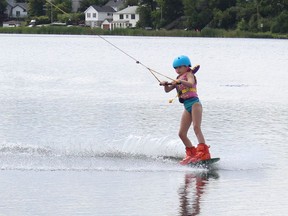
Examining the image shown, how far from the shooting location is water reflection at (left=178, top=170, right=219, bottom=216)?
1218 cm

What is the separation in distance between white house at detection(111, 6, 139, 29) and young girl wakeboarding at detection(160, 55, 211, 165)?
450ft

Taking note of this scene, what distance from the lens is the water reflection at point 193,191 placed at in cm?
1218

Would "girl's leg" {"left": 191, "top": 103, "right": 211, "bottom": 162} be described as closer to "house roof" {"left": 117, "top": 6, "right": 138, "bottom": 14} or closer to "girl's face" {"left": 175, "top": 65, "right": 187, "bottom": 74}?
"girl's face" {"left": 175, "top": 65, "right": 187, "bottom": 74}

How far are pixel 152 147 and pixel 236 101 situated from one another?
45.6 feet

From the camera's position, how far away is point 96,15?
525 ft

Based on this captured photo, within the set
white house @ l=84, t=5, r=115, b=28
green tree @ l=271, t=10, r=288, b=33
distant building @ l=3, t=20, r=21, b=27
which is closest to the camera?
green tree @ l=271, t=10, r=288, b=33

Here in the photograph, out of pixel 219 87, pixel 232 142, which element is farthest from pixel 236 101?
pixel 232 142

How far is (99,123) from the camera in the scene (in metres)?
22.9

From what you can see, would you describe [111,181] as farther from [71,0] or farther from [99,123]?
[71,0]

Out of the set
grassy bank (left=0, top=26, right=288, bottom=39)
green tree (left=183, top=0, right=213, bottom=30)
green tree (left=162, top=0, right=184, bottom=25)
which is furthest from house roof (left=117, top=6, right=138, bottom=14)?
green tree (left=183, top=0, right=213, bottom=30)

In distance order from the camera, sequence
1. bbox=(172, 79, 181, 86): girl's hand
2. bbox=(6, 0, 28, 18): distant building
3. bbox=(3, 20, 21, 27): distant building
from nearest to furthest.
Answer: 1. bbox=(172, 79, 181, 86): girl's hand
2. bbox=(3, 20, 21, 27): distant building
3. bbox=(6, 0, 28, 18): distant building

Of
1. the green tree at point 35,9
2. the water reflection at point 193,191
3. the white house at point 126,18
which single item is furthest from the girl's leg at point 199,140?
the green tree at point 35,9

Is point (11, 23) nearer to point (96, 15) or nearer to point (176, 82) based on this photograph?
point (96, 15)

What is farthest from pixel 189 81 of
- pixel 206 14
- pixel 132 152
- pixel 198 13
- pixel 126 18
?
pixel 126 18
